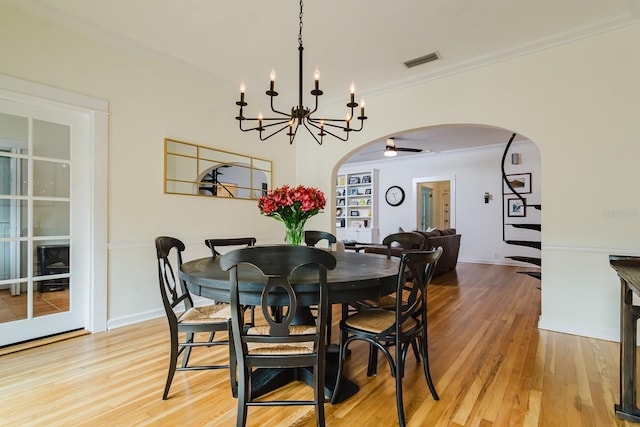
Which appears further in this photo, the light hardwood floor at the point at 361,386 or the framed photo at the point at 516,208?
the framed photo at the point at 516,208

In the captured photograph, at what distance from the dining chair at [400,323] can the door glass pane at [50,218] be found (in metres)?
2.67

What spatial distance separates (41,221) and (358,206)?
7.07m

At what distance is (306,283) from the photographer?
1.48 meters

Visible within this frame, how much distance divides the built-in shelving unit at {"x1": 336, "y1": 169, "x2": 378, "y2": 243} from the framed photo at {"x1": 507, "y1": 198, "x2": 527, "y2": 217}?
3.15m

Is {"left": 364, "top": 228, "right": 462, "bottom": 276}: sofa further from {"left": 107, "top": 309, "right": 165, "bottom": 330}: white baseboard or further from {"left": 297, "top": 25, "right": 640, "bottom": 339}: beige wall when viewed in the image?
{"left": 107, "top": 309, "right": 165, "bottom": 330}: white baseboard

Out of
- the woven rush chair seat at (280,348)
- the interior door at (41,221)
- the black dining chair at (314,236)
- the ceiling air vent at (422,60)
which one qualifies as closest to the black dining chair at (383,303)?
the woven rush chair seat at (280,348)

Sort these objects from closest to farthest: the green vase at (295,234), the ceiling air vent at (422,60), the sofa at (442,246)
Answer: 1. the green vase at (295,234)
2. the ceiling air vent at (422,60)
3. the sofa at (442,246)

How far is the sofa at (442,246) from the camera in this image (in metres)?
5.27

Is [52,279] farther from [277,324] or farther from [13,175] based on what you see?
[277,324]

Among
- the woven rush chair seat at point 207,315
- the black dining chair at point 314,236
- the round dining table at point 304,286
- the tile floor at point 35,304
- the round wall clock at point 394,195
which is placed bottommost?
the tile floor at point 35,304

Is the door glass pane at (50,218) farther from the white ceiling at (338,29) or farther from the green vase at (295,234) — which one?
the green vase at (295,234)

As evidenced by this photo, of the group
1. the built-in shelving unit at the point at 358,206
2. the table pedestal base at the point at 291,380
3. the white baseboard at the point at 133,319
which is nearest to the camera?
the table pedestal base at the point at 291,380

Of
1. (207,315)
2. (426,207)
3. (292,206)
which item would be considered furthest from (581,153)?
(426,207)

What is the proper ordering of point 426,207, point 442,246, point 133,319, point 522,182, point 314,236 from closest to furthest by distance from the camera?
point 133,319, point 314,236, point 442,246, point 522,182, point 426,207
